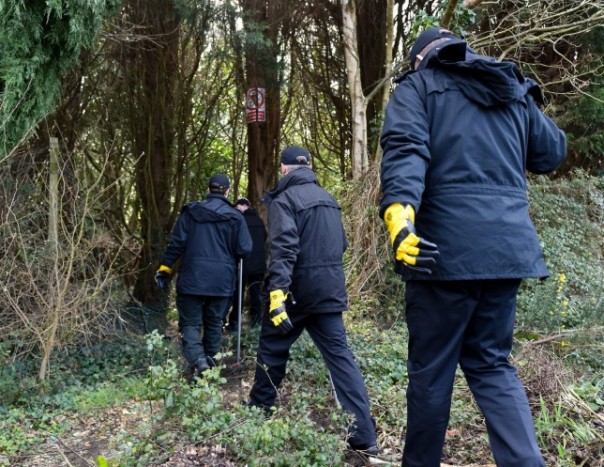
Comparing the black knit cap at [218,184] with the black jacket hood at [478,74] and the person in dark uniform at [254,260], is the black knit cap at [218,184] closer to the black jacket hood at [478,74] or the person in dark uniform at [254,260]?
the person in dark uniform at [254,260]

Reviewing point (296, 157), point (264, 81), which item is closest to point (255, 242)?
point (264, 81)

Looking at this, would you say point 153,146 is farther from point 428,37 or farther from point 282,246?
point 428,37

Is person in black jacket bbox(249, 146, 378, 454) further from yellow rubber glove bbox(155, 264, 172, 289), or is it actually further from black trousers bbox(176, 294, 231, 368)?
yellow rubber glove bbox(155, 264, 172, 289)

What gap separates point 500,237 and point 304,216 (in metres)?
1.86

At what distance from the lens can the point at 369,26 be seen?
11.2m

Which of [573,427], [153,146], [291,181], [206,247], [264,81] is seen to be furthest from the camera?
[153,146]

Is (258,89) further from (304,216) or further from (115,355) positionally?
(304,216)

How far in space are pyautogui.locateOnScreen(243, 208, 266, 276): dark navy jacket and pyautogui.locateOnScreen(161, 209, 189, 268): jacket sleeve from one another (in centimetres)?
257

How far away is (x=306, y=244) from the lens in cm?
442

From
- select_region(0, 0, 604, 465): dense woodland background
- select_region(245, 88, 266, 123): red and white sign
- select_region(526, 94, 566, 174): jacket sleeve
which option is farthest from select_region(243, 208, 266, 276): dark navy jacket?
select_region(526, 94, 566, 174): jacket sleeve

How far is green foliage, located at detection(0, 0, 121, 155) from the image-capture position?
515 centimetres

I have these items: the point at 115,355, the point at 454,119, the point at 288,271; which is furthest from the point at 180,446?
the point at 115,355

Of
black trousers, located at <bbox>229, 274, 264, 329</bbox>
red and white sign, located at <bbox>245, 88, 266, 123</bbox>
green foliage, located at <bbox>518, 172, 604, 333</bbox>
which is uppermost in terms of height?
red and white sign, located at <bbox>245, 88, 266, 123</bbox>

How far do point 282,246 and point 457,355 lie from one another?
1668mm
